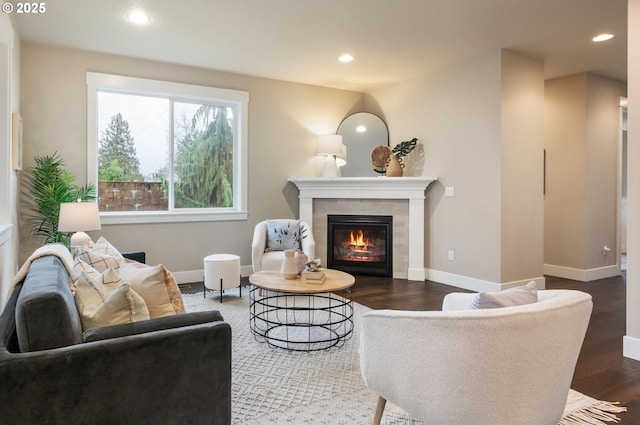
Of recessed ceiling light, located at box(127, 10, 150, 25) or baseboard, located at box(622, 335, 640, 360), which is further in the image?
recessed ceiling light, located at box(127, 10, 150, 25)

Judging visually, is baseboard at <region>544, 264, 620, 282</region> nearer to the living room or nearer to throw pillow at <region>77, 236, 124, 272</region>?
the living room

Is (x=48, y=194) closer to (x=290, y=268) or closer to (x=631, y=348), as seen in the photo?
(x=290, y=268)

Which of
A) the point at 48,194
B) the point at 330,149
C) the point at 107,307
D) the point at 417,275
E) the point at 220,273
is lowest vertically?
the point at 417,275

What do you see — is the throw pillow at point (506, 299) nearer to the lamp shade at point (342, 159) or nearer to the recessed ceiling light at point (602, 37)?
the recessed ceiling light at point (602, 37)

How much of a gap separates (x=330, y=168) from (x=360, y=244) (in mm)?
1138

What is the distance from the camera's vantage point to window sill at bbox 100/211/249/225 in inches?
185

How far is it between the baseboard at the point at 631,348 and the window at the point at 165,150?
416 centimetres

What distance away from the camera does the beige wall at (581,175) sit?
5.39 m

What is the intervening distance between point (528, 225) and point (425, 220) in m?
1.19

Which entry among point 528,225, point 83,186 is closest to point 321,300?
point 528,225

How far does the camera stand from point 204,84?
5211 mm

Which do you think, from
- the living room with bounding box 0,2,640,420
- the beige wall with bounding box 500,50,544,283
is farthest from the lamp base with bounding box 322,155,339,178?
the beige wall with bounding box 500,50,544,283

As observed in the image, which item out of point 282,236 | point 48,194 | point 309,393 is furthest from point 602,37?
point 48,194

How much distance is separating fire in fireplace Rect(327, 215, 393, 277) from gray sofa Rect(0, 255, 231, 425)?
13.7 ft
